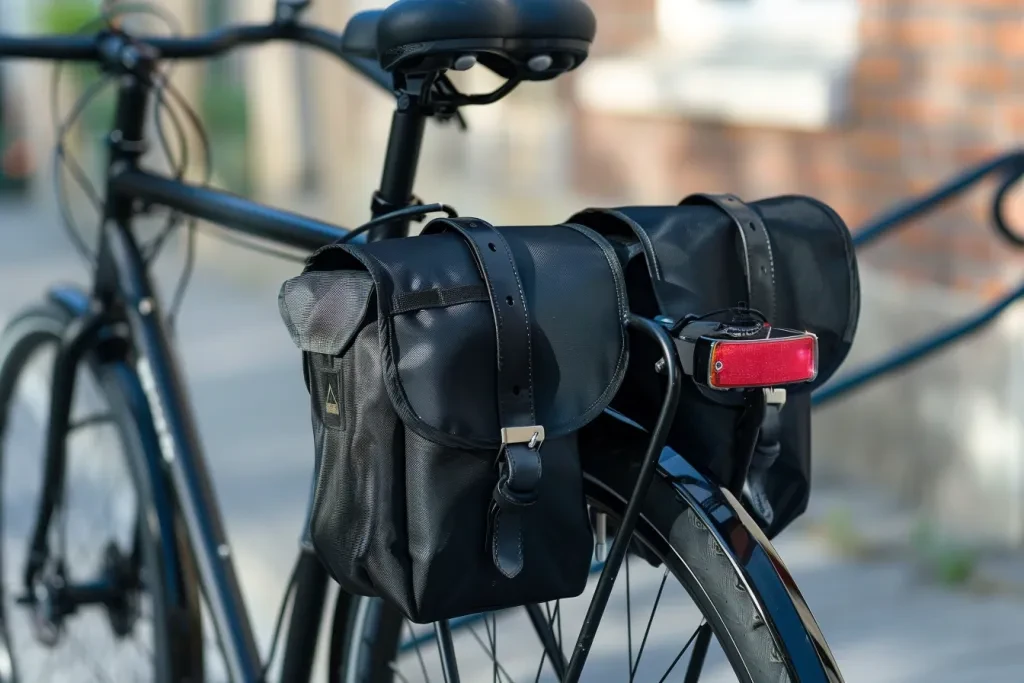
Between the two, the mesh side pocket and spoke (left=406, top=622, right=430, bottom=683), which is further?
spoke (left=406, top=622, right=430, bottom=683)

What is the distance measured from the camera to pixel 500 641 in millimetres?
1806

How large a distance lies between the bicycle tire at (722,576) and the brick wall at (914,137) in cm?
239

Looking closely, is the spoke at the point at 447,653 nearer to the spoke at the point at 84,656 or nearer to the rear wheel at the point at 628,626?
the rear wheel at the point at 628,626

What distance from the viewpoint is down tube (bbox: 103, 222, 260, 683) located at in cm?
200

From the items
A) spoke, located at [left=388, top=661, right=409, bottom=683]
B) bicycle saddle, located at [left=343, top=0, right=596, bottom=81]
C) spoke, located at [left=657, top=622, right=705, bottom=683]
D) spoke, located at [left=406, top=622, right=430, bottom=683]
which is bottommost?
spoke, located at [left=388, top=661, right=409, bottom=683]

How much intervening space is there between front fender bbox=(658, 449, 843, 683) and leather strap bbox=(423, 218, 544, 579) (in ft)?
0.54

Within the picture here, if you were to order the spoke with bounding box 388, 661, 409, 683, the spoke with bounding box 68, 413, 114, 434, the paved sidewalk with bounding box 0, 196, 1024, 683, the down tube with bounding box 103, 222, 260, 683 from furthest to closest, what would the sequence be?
the paved sidewalk with bounding box 0, 196, 1024, 683 → the spoke with bounding box 68, 413, 114, 434 → the down tube with bounding box 103, 222, 260, 683 → the spoke with bounding box 388, 661, 409, 683

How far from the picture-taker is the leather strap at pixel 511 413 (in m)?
1.29

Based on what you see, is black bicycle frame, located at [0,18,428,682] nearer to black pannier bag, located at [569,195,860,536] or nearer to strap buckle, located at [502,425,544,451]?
black pannier bag, located at [569,195,860,536]

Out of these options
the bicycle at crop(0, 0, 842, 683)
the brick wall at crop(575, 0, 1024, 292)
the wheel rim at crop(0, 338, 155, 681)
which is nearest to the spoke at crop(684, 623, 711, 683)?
the bicycle at crop(0, 0, 842, 683)

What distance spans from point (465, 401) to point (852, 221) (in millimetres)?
3051

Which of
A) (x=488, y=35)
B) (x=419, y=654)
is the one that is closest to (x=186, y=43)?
(x=488, y=35)

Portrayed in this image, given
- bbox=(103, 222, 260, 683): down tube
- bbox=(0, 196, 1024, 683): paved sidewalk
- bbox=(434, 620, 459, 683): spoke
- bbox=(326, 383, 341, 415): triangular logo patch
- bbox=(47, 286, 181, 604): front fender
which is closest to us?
bbox=(326, 383, 341, 415): triangular logo patch

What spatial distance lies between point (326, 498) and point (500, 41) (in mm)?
516
